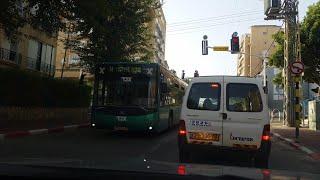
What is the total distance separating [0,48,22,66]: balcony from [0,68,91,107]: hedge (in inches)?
168

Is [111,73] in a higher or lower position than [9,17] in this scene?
lower

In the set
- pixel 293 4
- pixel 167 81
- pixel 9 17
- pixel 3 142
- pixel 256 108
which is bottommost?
pixel 3 142

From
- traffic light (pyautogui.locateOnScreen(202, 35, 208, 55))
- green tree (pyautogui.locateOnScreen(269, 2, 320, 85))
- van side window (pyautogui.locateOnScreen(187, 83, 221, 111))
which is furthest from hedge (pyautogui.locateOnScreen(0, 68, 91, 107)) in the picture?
green tree (pyautogui.locateOnScreen(269, 2, 320, 85))

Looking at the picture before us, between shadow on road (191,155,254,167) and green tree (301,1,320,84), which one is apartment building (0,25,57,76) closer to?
green tree (301,1,320,84)

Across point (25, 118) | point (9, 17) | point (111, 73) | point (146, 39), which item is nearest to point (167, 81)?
point (111, 73)

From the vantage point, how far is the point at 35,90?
84.6 feet

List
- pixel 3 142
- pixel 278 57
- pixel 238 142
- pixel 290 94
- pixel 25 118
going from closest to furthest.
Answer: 1. pixel 238 142
2. pixel 3 142
3. pixel 25 118
4. pixel 290 94
5. pixel 278 57

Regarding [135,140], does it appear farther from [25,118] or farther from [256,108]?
[25,118]

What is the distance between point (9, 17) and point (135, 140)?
644 cm

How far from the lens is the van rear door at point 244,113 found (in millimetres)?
10539

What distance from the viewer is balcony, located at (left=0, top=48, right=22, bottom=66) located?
3106cm

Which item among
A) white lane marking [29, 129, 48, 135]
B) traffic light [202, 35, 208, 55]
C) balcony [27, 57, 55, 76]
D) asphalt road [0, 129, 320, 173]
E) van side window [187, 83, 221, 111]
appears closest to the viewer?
van side window [187, 83, 221, 111]

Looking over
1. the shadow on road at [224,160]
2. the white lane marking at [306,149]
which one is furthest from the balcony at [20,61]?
the shadow on road at [224,160]

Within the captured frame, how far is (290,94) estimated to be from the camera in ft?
97.1
